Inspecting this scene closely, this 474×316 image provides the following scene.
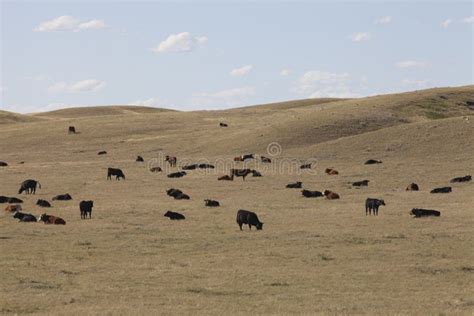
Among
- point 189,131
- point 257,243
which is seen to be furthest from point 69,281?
point 189,131

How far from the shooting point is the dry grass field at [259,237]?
17.1m

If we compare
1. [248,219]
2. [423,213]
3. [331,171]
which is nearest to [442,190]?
[423,213]

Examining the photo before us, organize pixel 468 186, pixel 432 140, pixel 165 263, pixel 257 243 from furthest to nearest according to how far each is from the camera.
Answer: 1. pixel 432 140
2. pixel 468 186
3. pixel 257 243
4. pixel 165 263

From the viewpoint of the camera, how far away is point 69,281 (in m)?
18.8

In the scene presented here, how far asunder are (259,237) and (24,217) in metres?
9.46

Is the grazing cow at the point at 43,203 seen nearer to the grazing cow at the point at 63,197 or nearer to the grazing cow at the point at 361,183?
the grazing cow at the point at 63,197

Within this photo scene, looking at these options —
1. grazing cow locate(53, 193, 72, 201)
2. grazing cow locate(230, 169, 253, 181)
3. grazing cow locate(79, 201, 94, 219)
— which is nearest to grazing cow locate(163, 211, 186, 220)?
grazing cow locate(79, 201, 94, 219)

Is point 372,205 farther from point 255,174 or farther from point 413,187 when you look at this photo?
point 255,174

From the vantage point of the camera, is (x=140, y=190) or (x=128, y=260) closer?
(x=128, y=260)

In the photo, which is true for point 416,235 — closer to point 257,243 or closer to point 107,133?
point 257,243

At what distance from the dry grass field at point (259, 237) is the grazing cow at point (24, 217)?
0.44 metres

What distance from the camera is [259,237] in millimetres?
25609

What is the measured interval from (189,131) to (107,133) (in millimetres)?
8451

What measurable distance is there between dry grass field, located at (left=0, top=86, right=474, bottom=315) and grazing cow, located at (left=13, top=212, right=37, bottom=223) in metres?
0.44
